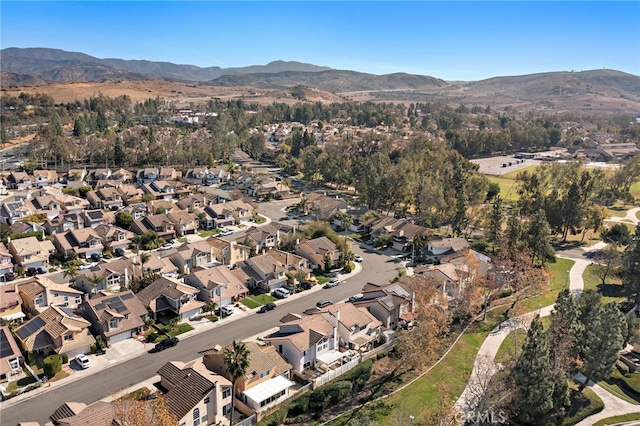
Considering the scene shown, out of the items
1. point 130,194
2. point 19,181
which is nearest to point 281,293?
point 130,194

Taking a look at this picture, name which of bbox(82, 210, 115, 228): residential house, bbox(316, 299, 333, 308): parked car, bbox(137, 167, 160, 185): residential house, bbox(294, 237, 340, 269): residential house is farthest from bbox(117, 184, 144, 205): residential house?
bbox(316, 299, 333, 308): parked car

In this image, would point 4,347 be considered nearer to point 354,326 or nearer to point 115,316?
point 115,316

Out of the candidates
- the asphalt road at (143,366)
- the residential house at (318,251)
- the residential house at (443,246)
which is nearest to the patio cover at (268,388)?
the asphalt road at (143,366)

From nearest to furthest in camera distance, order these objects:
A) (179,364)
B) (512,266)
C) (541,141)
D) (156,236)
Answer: (179,364), (512,266), (156,236), (541,141)

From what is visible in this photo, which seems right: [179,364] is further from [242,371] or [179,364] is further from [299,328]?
[299,328]

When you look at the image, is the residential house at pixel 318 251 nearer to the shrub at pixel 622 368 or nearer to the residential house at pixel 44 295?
the residential house at pixel 44 295

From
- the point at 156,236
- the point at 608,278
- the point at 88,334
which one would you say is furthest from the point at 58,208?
the point at 608,278

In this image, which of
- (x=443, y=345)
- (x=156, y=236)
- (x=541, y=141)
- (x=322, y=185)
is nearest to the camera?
(x=443, y=345)

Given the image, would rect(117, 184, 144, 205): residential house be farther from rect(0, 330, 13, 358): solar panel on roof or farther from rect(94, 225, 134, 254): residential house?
rect(0, 330, 13, 358): solar panel on roof
